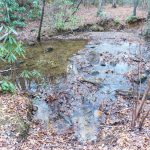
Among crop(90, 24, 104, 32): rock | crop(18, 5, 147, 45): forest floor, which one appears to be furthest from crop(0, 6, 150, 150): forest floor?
crop(90, 24, 104, 32): rock

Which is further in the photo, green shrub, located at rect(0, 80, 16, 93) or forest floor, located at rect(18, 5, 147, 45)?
forest floor, located at rect(18, 5, 147, 45)

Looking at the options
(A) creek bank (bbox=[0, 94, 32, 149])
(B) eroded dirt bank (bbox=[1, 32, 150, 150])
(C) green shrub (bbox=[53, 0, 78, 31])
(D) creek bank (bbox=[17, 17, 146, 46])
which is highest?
(C) green shrub (bbox=[53, 0, 78, 31])

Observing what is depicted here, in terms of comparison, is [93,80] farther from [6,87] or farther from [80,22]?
[80,22]

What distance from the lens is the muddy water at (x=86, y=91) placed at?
8659 millimetres

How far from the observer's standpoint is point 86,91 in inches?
418

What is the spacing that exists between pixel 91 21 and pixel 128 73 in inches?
394

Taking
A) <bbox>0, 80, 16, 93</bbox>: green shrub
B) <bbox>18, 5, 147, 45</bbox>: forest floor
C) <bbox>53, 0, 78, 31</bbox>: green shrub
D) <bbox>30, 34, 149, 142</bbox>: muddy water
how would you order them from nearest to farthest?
<bbox>30, 34, 149, 142</bbox>: muddy water, <bbox>0, 80, 16, 93</bbox>: green shrub, <bbox>18, 5, 147, 45</bbox>: forest floor, <bbox>53, 0, 78, 31</bbox>: green shrub

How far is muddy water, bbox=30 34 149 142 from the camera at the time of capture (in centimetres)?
866

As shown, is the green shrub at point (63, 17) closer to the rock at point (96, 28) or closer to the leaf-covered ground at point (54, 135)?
the rock at point (96, 28)

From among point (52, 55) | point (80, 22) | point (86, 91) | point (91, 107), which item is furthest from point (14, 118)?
point (80, 22)

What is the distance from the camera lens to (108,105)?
31.8 ft

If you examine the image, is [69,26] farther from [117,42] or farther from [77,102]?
[77,102]

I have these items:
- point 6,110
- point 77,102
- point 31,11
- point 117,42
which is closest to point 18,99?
point 6,110

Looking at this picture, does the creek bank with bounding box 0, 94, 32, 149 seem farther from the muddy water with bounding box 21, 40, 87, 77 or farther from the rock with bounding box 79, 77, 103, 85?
the muddy water with bounding box 21, 40, 87, 77
